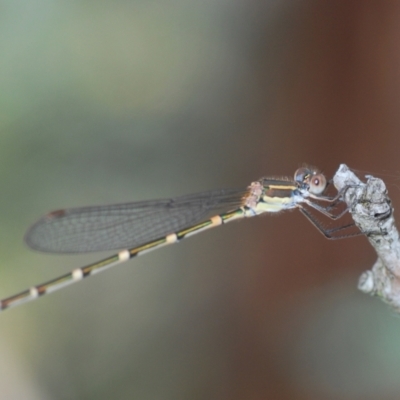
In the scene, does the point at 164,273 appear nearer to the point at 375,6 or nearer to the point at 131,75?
the point at 131,75

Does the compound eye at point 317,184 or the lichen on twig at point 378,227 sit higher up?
the compound eye at point 317,184

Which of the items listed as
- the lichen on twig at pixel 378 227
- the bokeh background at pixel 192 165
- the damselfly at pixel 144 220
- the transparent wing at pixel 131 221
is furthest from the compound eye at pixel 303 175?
the bokeh background at pixel 192 165

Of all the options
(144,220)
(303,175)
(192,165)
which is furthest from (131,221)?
(192,165)

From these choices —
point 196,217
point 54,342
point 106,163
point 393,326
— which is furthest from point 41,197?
point 393,326

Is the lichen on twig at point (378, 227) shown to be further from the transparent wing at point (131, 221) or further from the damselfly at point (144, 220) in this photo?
the transparent wing at point (131, 221)

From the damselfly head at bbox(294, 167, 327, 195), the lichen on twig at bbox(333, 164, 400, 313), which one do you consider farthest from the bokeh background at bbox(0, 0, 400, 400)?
the lichen on twig at bbox(333, 164, 400, 313)

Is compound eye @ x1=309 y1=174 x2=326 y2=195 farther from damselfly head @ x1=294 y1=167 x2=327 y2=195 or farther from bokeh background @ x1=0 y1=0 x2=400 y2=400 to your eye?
bokeh background @ x1=0 y1=0 x2=400 y2=400
